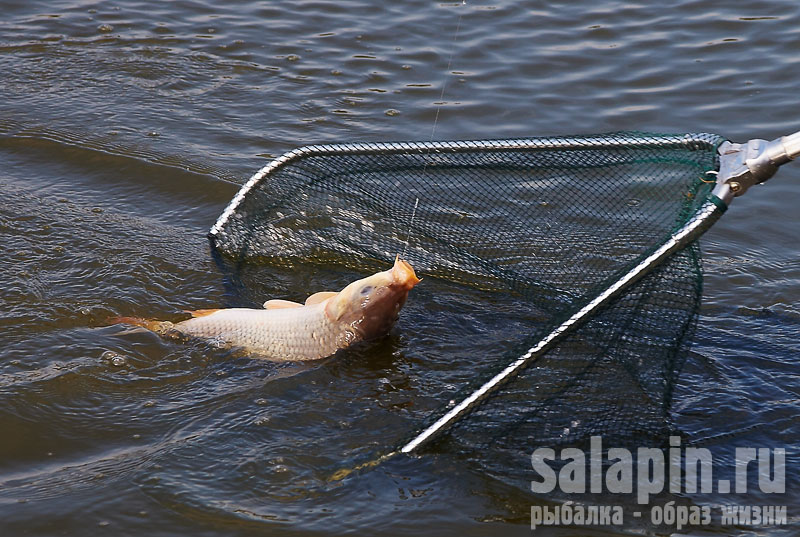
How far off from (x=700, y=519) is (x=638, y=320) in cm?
93

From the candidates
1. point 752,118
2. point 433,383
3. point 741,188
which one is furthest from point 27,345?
point 752,118

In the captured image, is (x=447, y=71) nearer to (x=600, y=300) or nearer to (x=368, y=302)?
(x=368, y=302)

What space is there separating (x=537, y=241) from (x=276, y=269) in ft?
5.58

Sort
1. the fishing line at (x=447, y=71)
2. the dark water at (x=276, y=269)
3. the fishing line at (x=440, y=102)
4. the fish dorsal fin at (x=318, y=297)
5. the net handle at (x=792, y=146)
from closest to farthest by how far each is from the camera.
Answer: the net handle at (x=792, y=146)
the dark water at (x=276, y=269)
the fish dorsal fin at (x=318, y=297)
the fishing line at (x=440, y=102)
the fishing line at (x=447, y=71)

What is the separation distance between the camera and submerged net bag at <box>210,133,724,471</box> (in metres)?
4.09

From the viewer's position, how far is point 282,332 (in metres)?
4.98

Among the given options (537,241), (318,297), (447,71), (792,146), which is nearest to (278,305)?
(318,297)

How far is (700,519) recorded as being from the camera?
3.97 meters

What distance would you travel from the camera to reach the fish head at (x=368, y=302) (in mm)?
4910

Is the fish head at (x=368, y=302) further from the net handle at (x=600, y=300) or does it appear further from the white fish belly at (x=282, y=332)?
the net handle at (x=600, y=300)

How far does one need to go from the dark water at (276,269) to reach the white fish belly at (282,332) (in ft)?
0.39

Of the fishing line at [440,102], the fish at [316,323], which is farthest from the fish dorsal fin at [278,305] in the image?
the fishing line at [440,102]

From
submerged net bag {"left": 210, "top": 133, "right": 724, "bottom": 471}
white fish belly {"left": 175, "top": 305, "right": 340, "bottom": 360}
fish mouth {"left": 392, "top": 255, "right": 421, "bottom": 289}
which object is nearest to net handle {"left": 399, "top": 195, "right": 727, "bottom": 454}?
submerged net bag {"left": 210, "top": 133, "right": 724, "bottom": 471}

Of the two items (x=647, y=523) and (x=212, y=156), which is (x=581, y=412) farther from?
(x=212, y=156)
